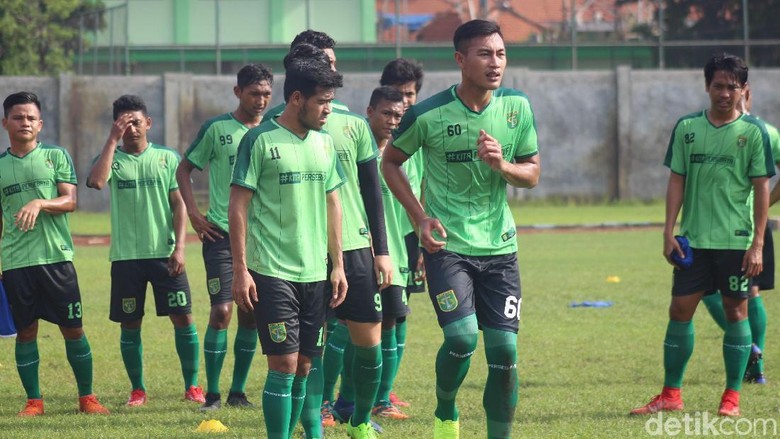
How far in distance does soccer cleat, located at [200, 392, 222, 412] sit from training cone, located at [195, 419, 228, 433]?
67cm

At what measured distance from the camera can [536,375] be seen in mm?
9812

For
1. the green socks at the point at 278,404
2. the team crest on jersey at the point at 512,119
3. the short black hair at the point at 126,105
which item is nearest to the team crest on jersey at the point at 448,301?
the green socks at the point at 278,404

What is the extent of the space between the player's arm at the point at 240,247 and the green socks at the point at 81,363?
2.65 metres

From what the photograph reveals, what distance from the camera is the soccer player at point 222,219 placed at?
8.63 metres

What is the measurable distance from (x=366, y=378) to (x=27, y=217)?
2.68 m

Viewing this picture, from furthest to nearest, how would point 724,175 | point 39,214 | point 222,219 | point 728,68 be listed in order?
point 222,219 → point 39,214 → point 724,175 → point 728,68

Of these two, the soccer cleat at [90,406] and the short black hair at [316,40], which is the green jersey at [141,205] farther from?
the short black hair at [316,40]

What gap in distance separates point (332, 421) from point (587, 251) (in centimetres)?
1277

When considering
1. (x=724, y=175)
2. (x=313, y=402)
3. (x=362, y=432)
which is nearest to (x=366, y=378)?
(x=362, y=432)

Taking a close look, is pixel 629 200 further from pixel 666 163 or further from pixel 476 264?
pixel 476 264

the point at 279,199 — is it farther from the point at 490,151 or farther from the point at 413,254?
the point at 413,254

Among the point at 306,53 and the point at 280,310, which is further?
the point at 306,53

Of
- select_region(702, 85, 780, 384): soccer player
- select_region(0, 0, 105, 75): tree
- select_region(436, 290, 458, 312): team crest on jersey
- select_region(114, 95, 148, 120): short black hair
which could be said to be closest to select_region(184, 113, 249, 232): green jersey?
select_region(114, 95, 148, 120): short black hair

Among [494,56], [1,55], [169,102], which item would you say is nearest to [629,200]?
[169,102]
